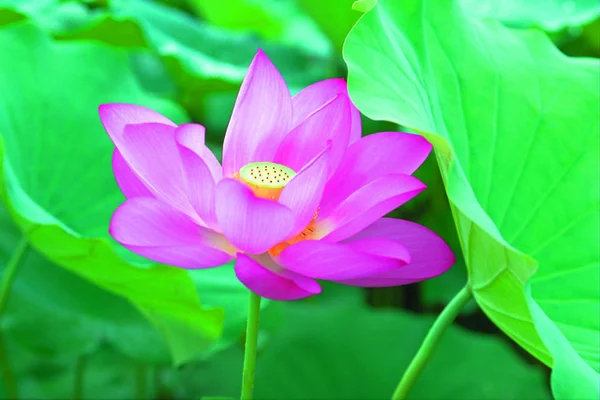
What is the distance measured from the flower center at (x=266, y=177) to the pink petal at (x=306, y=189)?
4 cm

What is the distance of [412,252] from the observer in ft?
1.77

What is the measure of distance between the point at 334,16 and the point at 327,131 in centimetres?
104

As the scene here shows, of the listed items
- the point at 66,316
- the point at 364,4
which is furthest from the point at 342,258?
the point at 66,316

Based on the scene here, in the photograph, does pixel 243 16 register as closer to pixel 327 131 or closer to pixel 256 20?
pixel 256 20

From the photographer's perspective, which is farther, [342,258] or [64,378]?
[64,378]

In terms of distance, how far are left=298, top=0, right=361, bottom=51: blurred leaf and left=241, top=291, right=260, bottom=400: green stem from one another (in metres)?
1.04

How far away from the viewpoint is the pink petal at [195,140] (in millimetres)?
518

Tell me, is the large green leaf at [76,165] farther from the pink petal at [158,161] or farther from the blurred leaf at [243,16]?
the blurred leaf at [243,16]

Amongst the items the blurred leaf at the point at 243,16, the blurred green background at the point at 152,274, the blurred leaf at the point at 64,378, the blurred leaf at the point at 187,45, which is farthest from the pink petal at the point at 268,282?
the blurred leaf at the point at 243,16

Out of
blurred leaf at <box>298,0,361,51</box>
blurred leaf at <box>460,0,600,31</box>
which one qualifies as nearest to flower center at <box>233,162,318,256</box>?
blurred leaf at <box>460,0,600,31</box>

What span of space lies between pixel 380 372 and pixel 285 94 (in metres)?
0.80

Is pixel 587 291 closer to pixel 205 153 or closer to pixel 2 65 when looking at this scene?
pixel 205 153

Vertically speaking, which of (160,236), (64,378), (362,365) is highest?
(160,236)

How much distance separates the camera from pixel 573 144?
0.70 m
